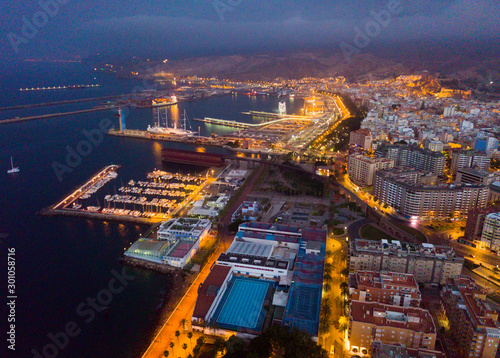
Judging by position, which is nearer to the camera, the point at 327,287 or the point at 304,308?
the point at 304,308

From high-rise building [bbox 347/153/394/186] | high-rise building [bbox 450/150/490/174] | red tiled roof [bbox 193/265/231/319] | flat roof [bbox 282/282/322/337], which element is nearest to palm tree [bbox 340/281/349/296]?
flat roof [bbox 282/282/322/337]

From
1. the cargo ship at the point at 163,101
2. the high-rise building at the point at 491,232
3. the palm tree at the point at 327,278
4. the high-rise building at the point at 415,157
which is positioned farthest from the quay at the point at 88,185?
A: the cargo ship at the point at 163,101

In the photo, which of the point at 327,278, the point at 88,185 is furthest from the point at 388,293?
the point at 88,185

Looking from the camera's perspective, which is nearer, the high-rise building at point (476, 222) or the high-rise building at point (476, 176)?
the high-rise building at point (476, 222)

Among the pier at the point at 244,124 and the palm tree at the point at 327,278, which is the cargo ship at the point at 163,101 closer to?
the pier at the point at 244,124

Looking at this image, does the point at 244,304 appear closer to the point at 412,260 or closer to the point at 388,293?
the point at 388,293

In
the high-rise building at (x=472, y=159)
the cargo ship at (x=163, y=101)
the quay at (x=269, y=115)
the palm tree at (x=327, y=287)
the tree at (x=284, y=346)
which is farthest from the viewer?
the cargo ship at (x=163, y=101)

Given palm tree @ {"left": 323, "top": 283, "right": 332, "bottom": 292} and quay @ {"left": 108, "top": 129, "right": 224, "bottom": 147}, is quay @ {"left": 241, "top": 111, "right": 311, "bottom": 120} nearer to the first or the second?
quay @ {"left": 108, "top": 129, "right": 224, "bottom": 147}
